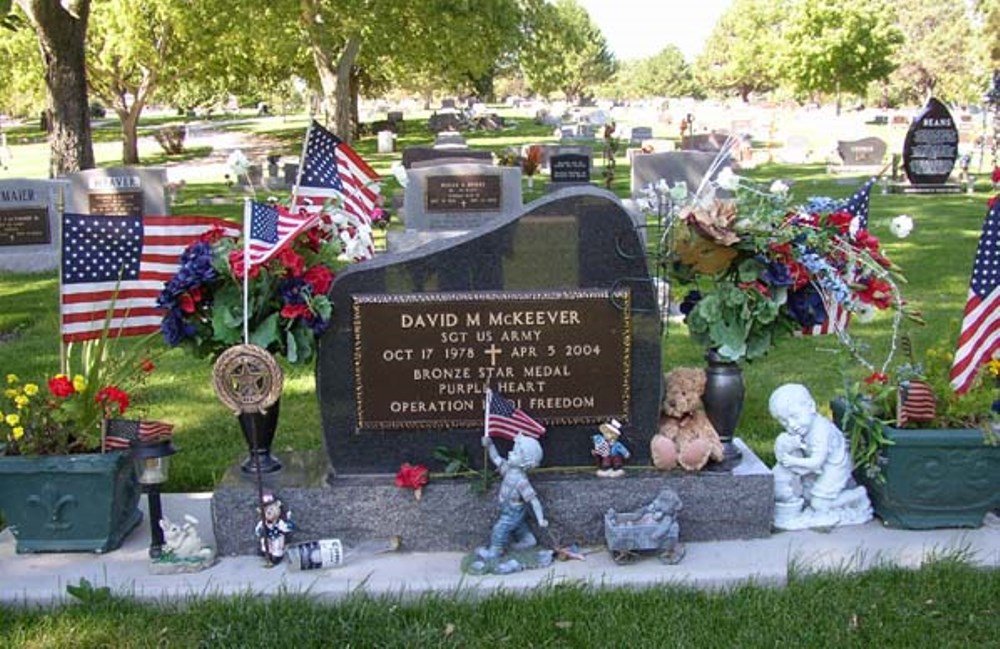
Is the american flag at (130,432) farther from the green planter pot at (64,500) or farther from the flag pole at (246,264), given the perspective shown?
the flag pole at (246,264)

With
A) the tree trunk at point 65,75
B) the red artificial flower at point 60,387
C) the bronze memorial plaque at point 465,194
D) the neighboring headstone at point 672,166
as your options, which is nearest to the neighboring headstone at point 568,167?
the neighboring headstone at point 672,166

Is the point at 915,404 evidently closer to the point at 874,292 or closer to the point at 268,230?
the point at 874,292

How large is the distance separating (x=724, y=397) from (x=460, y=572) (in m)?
1.68

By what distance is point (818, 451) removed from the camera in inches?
206

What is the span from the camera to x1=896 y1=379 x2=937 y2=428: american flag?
205 inches


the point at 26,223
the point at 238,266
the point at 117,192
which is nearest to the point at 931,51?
the point at 117,192

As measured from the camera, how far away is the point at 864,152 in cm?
2755

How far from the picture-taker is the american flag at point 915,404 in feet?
17.1

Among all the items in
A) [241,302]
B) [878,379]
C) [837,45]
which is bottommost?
[878,379]

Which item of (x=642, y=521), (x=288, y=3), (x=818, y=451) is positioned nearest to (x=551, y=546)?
(x=642, y=521)

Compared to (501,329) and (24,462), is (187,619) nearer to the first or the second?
(24,462)

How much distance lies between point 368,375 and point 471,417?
58 centimetres

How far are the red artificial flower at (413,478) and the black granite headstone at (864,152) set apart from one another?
25.3 metres

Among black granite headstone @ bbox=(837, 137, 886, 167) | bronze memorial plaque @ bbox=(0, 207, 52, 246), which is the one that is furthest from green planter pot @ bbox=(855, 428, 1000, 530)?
black granite headstone @ bbox=(837, 137, 886, 167)
